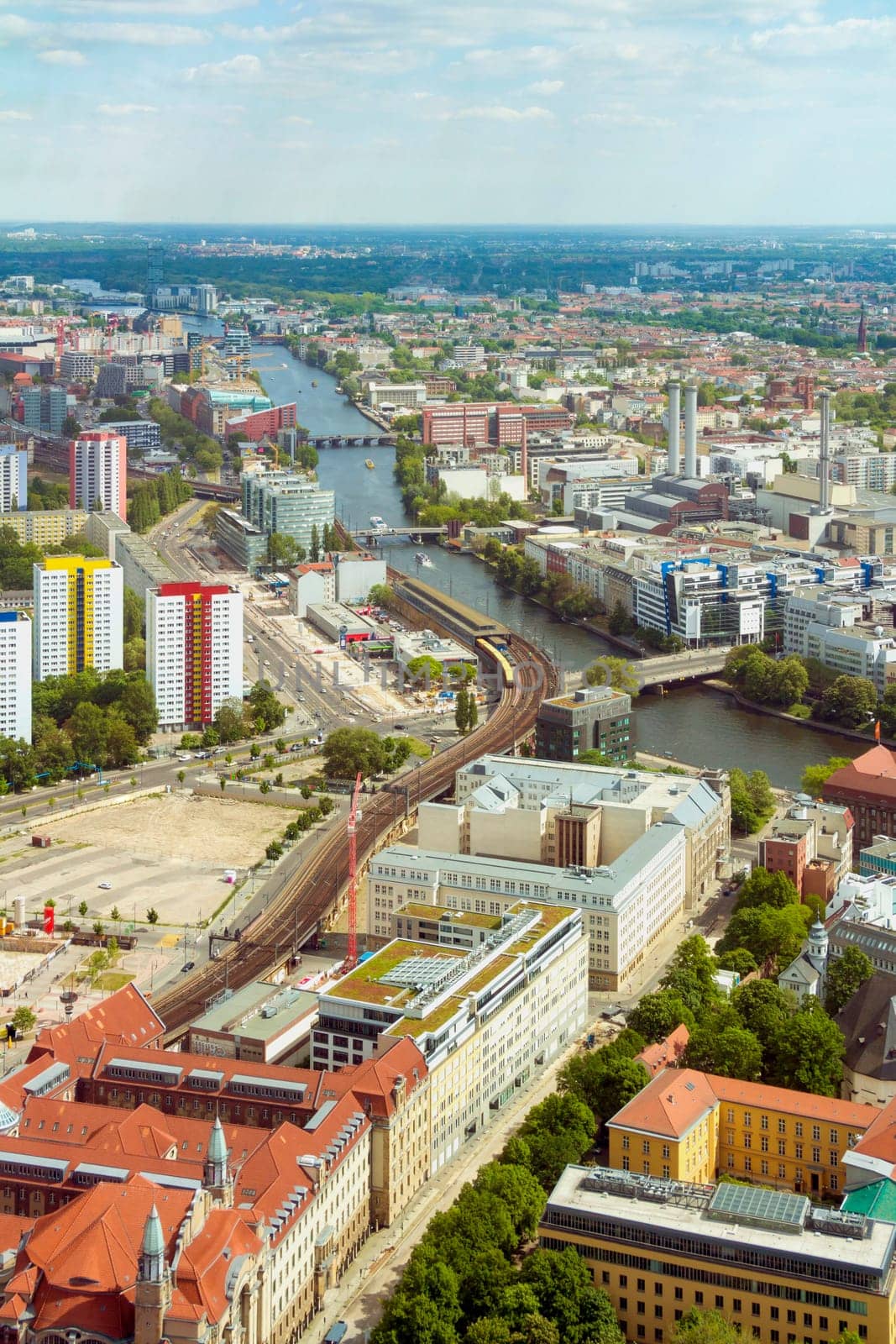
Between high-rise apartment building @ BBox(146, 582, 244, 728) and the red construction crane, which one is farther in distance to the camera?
high-rise apartment building @ BBox(146, 582, 244, 728)

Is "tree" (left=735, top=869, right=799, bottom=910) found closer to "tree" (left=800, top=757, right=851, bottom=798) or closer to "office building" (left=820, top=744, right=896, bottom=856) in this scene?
"office building" (left=820, top=744, right=896, bottom=856)

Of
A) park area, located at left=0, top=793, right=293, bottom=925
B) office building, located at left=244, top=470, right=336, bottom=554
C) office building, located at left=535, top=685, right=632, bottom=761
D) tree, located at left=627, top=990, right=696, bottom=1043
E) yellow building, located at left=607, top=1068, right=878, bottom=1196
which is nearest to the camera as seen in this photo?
yellow building, located at left=607, top=1068, right=878, bottom=1196

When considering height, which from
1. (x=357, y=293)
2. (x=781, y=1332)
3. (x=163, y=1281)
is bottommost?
(x=781, y=1332)

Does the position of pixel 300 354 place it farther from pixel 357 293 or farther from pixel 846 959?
pixel 846 959

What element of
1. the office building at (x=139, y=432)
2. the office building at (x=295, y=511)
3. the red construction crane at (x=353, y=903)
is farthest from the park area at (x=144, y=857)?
the office building at (x=139, y=432)

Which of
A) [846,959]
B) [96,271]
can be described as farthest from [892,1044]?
[96,271]

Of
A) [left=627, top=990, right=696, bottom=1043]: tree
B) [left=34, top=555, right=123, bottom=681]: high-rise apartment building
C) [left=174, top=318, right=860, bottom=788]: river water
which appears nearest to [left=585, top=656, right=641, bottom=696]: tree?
[left=174, top=318, right=860, bottom=788]: river water

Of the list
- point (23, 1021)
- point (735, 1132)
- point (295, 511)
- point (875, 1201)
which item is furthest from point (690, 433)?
point (875, 1201)
